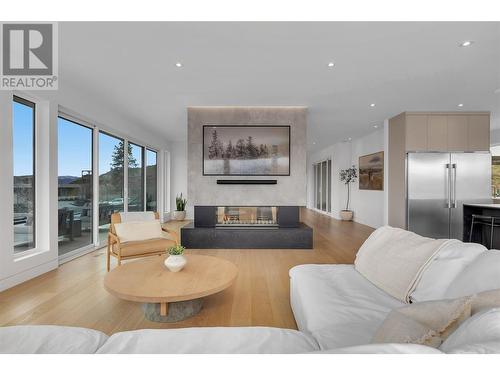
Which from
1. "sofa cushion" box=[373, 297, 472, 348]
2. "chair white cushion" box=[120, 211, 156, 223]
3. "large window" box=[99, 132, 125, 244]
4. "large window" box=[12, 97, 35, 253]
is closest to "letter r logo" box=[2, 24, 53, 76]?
"large window" box=[12, 97, 35, 253]

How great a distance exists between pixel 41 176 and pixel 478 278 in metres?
4.47

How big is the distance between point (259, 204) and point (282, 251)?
942 millimetres

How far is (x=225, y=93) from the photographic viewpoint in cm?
385

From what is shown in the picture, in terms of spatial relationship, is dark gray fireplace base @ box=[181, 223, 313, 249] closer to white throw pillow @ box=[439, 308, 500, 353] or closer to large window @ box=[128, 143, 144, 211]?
large window @ box=[128, 143, 144, 211]

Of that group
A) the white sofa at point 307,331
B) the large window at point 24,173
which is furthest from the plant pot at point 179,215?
the white sofa at point 307,331

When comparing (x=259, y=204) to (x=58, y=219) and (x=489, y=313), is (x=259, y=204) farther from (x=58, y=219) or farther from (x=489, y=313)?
(x=489, y=313)

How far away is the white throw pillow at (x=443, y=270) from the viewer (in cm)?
137

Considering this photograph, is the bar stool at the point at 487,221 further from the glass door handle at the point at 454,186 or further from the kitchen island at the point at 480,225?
the glass door handle at the point at 454,186

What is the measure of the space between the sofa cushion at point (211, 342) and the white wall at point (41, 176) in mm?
2594

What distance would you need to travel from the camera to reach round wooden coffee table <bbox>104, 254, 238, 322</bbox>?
178 cm

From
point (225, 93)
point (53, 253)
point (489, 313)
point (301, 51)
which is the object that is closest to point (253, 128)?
point (225, 93)

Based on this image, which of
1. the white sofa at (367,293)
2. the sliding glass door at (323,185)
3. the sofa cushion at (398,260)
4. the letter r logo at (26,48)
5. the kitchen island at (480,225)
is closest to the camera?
the white sofa at (367,293)

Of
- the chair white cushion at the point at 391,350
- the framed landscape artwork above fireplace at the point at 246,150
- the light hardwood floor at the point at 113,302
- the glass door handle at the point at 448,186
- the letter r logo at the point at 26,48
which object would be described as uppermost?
the letter r logo at the point at 26,48

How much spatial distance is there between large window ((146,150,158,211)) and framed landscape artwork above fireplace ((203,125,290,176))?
2952 millimetres
